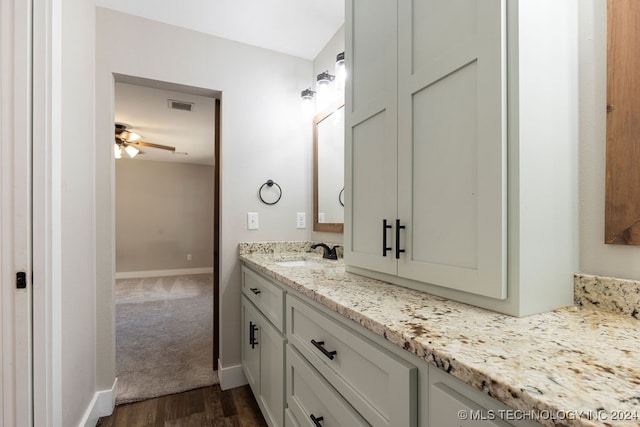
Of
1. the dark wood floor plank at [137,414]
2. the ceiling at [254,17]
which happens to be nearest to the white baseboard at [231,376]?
the dark wood floor plank at [137,414]

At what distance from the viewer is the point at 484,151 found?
0.77 meters

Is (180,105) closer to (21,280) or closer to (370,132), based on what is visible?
(21,280)

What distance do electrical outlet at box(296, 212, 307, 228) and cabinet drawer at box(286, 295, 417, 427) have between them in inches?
51.1

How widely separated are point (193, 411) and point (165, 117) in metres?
3.15

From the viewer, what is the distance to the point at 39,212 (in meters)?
1.12

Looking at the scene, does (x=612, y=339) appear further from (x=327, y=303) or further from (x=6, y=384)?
(x=6, y=384)

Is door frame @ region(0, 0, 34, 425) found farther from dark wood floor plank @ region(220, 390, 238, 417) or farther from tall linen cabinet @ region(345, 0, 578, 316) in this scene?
tall linen cabinet @ region(345, 0, 578, 316)

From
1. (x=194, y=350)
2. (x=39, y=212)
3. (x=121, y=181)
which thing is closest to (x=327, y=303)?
(x=39, y=212)

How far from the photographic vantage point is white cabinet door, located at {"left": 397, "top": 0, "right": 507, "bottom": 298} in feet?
2.45

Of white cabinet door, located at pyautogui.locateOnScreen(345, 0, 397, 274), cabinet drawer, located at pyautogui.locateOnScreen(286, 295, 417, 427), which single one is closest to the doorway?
cabinet drawer, located at pyautogui.locateOnScreen(286, 295, 417, 427)

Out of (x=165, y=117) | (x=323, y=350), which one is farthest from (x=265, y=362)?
(x=165, y=117)

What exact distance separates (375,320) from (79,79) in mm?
1851

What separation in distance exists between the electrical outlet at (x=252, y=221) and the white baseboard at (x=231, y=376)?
97cm

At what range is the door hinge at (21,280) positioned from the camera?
1.08 metres
